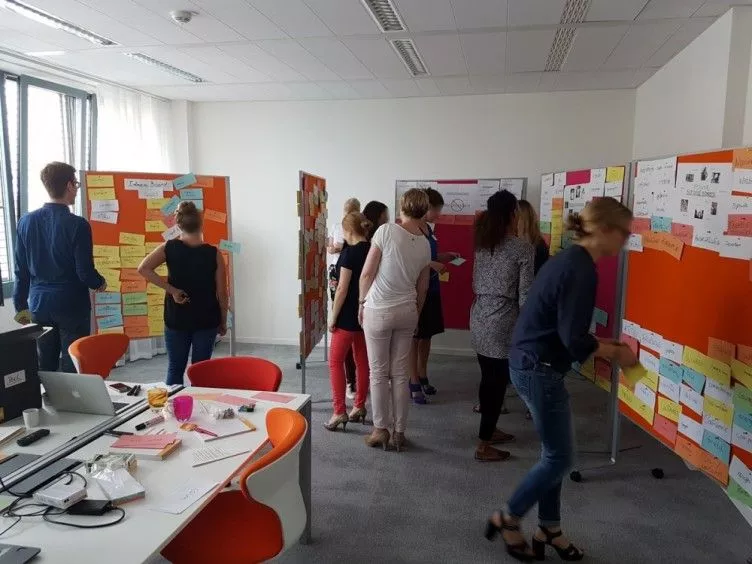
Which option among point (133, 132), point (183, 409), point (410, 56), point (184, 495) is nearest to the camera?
point (184, 495)

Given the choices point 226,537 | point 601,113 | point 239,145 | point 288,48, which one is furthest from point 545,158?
point 226,537

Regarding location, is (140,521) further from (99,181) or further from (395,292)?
(99,181)

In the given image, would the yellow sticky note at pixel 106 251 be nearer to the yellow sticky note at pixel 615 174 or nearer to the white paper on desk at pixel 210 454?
the white paper on desk at pixel 210 454

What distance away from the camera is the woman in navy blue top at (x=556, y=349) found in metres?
1.93

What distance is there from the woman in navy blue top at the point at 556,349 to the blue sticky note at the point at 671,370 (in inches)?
22.1

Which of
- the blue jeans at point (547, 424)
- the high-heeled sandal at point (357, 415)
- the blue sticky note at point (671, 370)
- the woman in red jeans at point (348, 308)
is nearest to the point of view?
the blue jeans at point (547, 424)

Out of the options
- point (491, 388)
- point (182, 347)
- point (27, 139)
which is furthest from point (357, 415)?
point (27, 139)

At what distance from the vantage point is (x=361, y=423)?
374 centimetres

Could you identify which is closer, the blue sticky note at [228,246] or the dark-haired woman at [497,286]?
the dark-haired woman at [497,286]

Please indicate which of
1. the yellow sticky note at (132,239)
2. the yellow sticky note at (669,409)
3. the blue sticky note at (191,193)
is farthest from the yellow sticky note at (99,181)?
the yellow sticky note at (669,409)

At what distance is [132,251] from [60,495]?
10.8 feet

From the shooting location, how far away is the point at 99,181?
420cm

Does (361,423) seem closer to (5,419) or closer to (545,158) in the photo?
(5,419)

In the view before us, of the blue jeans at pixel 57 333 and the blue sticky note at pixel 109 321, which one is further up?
the blue jeans at pixel 57 333
